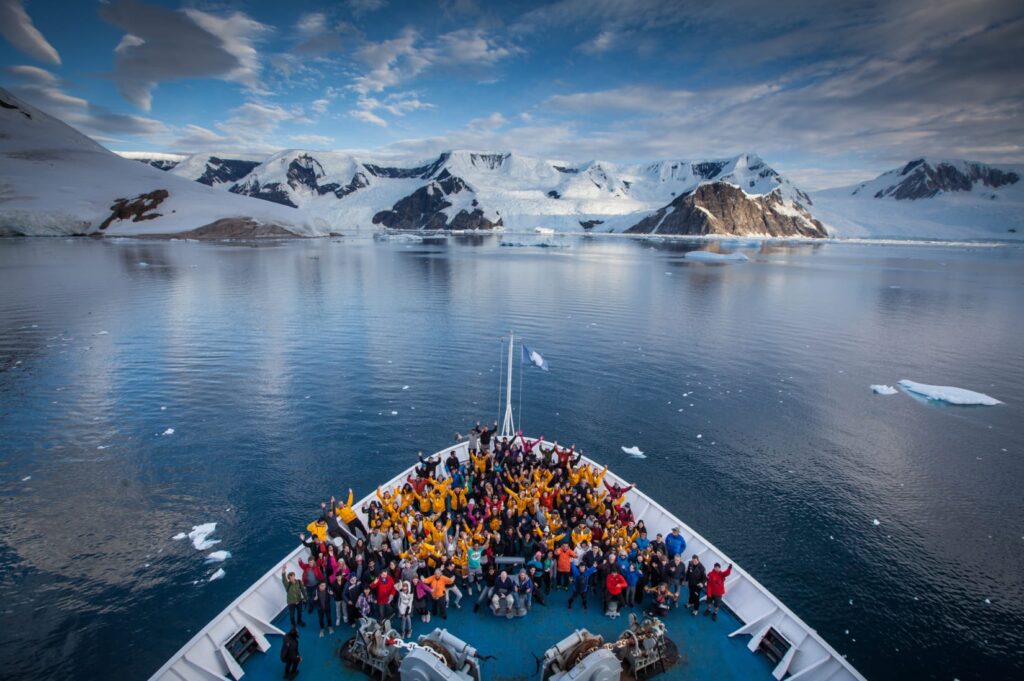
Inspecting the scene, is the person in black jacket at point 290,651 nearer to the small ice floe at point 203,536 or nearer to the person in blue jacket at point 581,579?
the person in blue jacket at point 581,579

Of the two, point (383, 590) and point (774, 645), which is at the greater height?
point (383, 590)

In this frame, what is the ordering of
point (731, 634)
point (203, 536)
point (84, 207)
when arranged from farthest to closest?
point (84, 207) → point (203, 536) → point (731, 634)

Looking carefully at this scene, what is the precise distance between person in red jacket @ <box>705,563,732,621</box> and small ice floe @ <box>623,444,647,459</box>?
12.1 m

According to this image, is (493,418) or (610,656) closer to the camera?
(610,656)

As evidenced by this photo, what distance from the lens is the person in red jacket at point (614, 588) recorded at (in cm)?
1453

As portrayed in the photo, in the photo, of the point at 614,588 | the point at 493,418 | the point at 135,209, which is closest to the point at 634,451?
the point at 493,418

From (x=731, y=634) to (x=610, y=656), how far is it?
5.34 meters

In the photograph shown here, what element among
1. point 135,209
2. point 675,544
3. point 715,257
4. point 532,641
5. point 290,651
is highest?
point 135,209

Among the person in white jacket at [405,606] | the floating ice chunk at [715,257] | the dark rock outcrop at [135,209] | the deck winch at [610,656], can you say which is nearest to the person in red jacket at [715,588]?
the deck winch at [610,656]

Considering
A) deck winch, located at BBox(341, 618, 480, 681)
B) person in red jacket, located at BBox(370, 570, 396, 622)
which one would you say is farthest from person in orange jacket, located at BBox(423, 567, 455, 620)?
deck winch, located at BBox(341, 618, 480, 681)

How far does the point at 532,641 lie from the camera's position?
45.5ft

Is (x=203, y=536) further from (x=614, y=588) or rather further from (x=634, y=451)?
(x=634, y=451)

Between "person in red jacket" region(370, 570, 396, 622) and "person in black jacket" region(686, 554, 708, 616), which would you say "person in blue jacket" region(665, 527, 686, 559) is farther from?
"person in red jacket" region(370, 570, 396, 622)

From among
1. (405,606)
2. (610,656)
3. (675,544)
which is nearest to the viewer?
(610,656)
